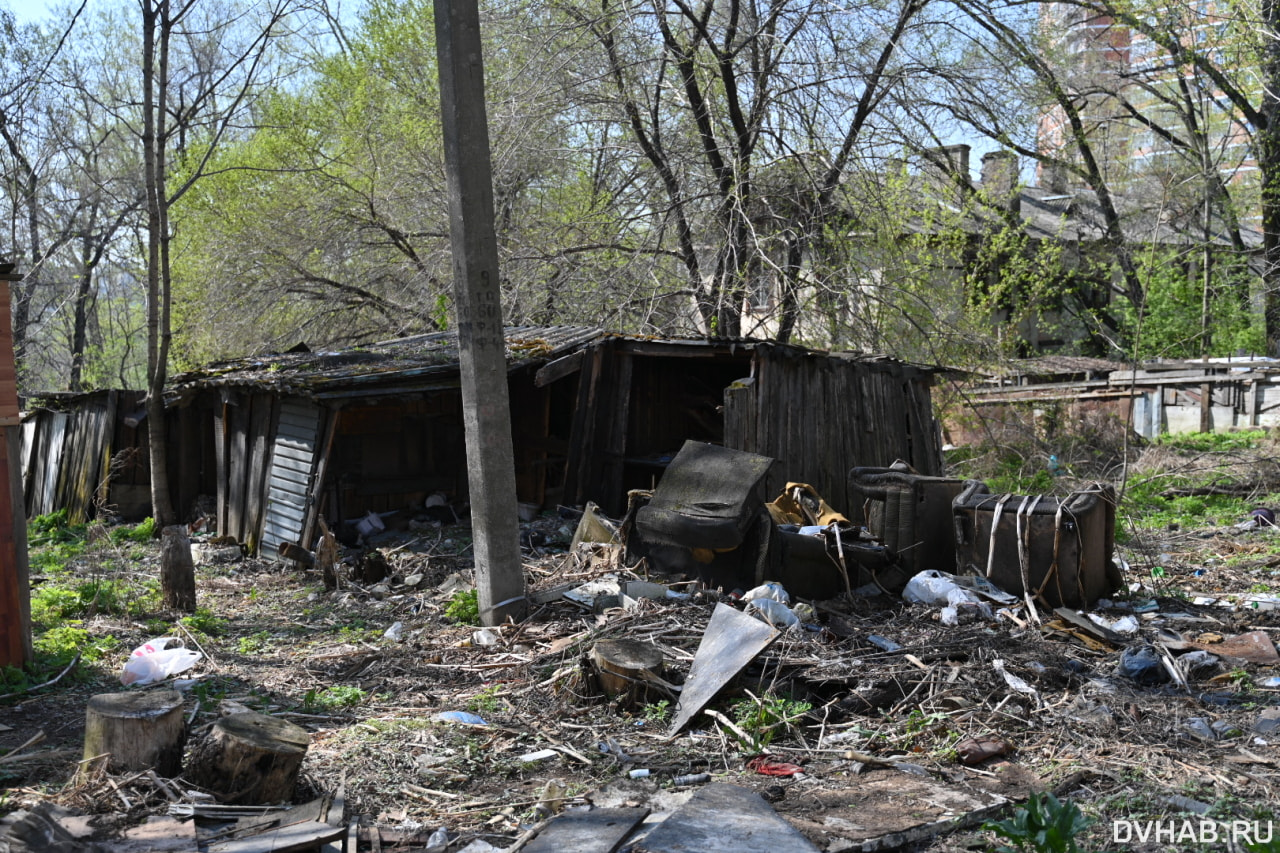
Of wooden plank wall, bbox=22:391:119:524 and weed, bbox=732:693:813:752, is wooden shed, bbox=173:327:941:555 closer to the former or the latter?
wooden plank wall, bbox=22:391:119:524

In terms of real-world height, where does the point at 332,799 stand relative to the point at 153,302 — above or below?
below

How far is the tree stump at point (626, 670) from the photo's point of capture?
227 inches

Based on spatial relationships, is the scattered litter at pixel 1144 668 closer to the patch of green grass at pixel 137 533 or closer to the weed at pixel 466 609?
the weed at pixel 466 609

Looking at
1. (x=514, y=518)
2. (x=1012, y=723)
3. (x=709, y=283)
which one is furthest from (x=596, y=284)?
(x=1012, y=723)

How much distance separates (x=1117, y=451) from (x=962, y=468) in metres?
3.16

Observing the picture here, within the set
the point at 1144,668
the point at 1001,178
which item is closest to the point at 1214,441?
the point at 1001,178

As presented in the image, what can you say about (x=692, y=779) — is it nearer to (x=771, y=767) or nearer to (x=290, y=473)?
(x=771, y=767)

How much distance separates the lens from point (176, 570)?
8773mm

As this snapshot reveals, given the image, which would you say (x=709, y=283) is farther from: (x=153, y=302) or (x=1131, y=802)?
(x=1131, y=802)

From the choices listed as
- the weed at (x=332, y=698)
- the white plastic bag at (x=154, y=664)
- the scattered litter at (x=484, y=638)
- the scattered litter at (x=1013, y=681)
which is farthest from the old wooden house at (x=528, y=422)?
the weed at (x=332, y=698)

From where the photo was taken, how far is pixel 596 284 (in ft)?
46.9

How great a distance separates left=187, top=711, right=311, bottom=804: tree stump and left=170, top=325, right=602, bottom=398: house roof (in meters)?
6.84

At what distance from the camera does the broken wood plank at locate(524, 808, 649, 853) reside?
3.86m

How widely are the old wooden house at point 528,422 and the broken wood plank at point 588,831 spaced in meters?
6.85
